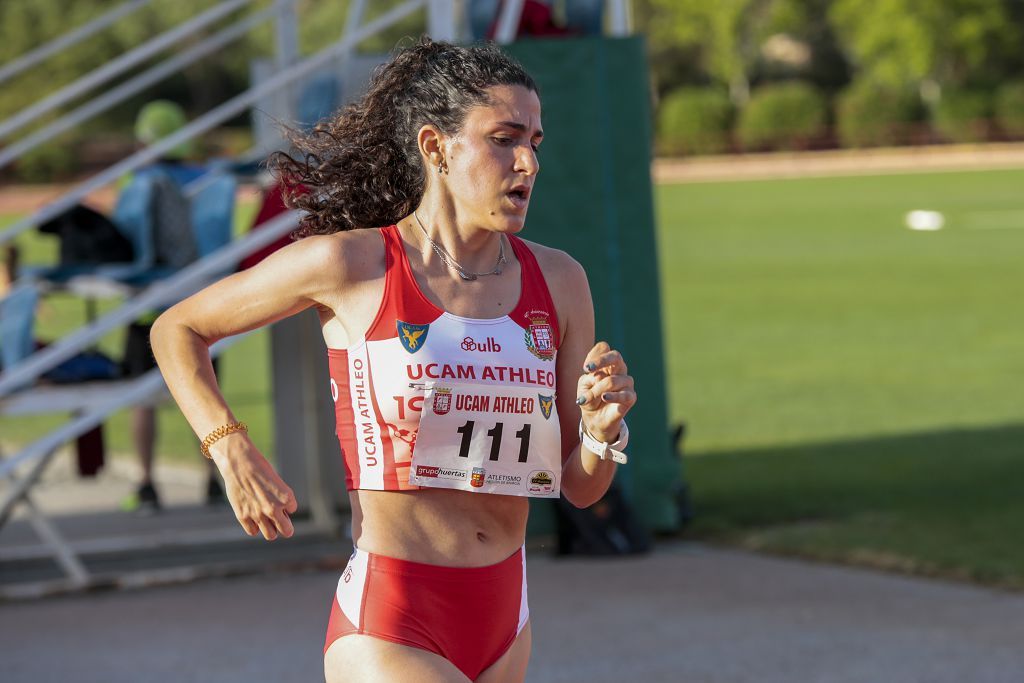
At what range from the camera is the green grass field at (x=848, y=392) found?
8789 mm

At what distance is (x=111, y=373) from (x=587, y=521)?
103 inches

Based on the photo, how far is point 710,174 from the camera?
6031 cm

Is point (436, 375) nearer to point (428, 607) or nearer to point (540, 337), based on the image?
point (540, 337)

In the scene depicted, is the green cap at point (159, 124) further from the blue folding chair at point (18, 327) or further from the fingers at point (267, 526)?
the fingers at point (267, 526)

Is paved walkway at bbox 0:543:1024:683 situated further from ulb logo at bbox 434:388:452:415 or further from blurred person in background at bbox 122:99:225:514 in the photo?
ulb logo at bbox 434:388:452:415

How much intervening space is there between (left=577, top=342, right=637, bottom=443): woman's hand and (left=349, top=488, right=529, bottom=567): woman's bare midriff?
0.40 meters

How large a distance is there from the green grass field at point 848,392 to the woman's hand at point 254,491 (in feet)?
17.1

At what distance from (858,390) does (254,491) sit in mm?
11538

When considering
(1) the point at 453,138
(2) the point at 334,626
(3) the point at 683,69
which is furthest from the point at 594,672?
(3) the point at 683,69

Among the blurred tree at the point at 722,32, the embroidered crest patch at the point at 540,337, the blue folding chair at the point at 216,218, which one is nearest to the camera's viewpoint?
the embroidered crest patch at the point at 540,337

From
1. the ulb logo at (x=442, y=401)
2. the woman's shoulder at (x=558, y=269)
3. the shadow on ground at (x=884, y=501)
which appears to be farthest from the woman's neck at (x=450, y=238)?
the shadow on ground at (x=884, y=501)

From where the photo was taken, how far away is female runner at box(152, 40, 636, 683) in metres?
3.32

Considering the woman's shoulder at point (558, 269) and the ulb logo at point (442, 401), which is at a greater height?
the woman's shoulder at point (558, 269)

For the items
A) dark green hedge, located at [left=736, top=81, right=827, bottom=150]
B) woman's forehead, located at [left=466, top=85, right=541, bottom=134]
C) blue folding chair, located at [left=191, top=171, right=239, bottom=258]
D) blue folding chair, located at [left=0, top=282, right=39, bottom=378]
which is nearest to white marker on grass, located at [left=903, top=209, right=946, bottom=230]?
blue folding chair, located at [left=191, top=171, right=239, bottom=258]
